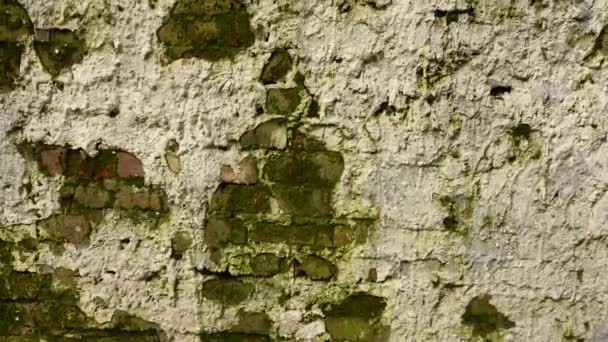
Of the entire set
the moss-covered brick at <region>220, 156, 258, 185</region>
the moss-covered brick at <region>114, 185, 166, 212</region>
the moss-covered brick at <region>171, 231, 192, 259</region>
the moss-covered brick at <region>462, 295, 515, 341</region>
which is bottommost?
the moss-covered brick at <region>462, 295, 515, 341</region>

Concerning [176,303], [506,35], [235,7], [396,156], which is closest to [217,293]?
[176,303]

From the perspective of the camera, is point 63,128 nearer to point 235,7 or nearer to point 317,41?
point 235,7

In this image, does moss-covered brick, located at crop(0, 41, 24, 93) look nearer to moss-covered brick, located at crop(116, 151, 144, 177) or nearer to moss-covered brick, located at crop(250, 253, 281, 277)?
moss-covered brick, located at crop(116, 151, 144, 177)

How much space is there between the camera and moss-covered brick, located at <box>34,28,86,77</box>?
195cm

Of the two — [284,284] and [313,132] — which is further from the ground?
[313,132]

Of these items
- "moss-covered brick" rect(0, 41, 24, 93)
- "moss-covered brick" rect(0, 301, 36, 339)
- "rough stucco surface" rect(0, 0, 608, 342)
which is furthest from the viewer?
"moss-covered brick" rect(0, 301, 36, 339)

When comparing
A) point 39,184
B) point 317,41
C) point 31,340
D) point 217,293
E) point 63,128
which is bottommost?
point 31,340

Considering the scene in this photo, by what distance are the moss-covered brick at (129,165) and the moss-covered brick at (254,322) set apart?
0.49 metres

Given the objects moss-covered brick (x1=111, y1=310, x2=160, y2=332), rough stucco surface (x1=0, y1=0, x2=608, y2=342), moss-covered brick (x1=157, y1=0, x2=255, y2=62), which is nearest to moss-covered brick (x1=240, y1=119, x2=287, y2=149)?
rough stucco surface (x1=0, y1=0, x2=608, y2=342)

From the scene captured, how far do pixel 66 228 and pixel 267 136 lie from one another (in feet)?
2.08

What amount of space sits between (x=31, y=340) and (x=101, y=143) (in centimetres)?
62

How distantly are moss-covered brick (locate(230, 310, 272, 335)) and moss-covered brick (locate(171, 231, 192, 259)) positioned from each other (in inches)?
9.4

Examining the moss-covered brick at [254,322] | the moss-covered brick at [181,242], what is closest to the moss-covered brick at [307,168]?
the moss-covered brick at [181,242]

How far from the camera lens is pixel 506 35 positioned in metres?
1.84
